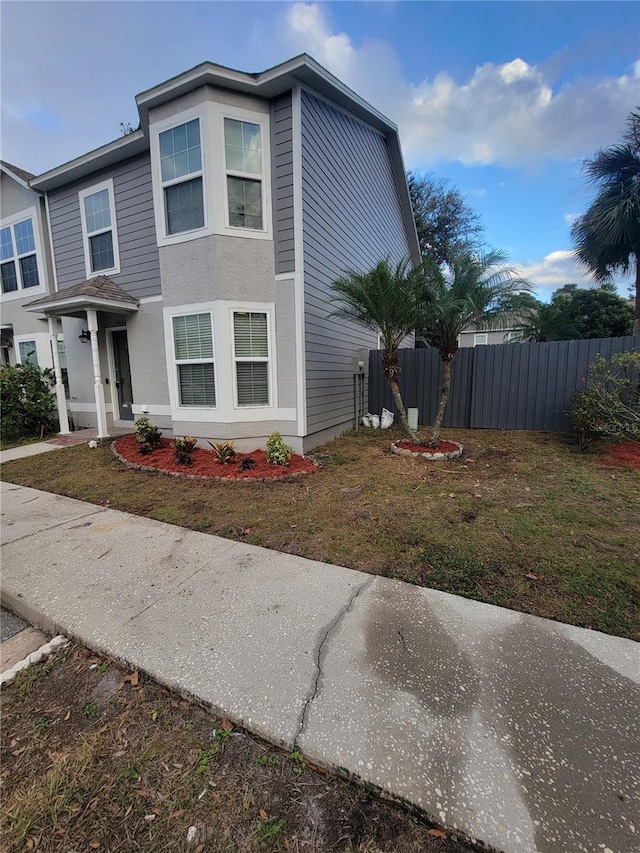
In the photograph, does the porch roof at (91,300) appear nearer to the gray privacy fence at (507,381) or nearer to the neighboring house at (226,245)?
the neighboring house at (226,245)

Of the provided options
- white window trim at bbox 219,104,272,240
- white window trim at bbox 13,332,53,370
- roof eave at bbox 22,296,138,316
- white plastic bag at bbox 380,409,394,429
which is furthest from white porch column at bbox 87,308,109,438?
white plastic bag at bbox 380,409,394,429

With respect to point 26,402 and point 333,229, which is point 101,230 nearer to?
point 26,402

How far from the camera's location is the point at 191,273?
6387mm

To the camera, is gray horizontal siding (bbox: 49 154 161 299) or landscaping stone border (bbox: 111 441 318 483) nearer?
landscaping stone border (bbox: 111 441 318 483)

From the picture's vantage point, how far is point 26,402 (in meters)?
8.45

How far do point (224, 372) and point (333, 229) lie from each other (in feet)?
13.0

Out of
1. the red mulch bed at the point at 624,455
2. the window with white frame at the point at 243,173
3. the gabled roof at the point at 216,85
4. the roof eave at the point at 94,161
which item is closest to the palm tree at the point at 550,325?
the red mulch bed at the point at 624,455

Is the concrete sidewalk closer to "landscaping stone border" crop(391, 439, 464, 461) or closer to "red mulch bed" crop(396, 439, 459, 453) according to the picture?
"landscaping stone border" crop(391, 439, 464, 461)

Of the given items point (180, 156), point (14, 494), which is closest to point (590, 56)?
point (180, 156)

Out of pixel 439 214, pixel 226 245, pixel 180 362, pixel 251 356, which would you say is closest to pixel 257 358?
pixel 251 356

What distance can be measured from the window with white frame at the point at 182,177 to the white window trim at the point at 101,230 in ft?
6.51

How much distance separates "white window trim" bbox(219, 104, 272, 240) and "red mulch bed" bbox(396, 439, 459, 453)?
14.4 feet

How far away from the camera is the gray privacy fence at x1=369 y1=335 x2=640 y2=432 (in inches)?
316

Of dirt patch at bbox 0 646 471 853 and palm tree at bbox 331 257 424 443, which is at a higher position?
palm tree at bbox 331 257 424 443
